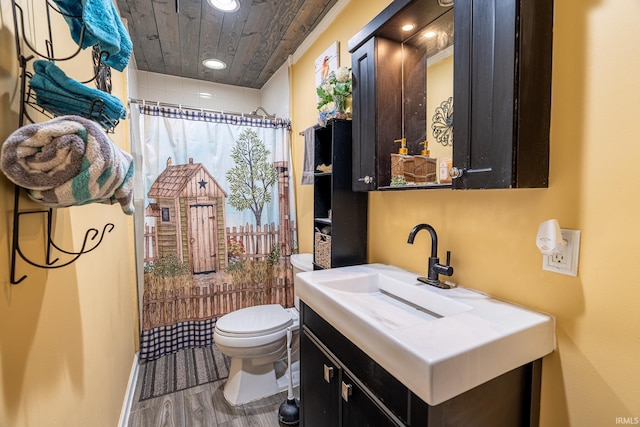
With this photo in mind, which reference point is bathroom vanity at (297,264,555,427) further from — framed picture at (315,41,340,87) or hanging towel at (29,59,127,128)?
framed picture at (315,41,340,87)

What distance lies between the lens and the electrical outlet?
81cm

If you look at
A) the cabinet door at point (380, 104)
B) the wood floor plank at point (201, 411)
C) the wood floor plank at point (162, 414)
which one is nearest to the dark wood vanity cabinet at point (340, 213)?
the cabinet door at point (380, 104)

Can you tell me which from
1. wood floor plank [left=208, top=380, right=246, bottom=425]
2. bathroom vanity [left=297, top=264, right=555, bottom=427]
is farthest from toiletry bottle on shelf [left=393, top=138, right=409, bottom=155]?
wood floor plank [left=208, top=380, right=246, bottom=425]

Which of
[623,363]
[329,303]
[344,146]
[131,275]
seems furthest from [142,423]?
[623,363]

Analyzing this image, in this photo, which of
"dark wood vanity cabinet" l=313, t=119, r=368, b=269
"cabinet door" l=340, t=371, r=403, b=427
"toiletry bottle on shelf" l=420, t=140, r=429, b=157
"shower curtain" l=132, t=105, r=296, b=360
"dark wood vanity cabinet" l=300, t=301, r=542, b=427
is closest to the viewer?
"dark wood vanity cabinet" l=300, t=301, r=542, b=427

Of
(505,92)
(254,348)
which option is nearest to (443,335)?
(505,92)

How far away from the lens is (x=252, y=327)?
1775 mm

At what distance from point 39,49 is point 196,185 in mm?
1583

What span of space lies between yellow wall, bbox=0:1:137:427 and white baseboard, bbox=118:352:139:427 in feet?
0.48

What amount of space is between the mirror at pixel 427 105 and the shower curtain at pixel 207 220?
140 cm

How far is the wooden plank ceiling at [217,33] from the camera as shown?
185 cm

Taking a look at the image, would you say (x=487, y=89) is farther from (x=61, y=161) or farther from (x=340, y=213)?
(x=61, y=161)

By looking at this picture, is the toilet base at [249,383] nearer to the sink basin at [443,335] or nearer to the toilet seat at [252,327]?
the toilet seat at [252,327]

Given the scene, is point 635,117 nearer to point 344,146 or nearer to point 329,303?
point 329,303
